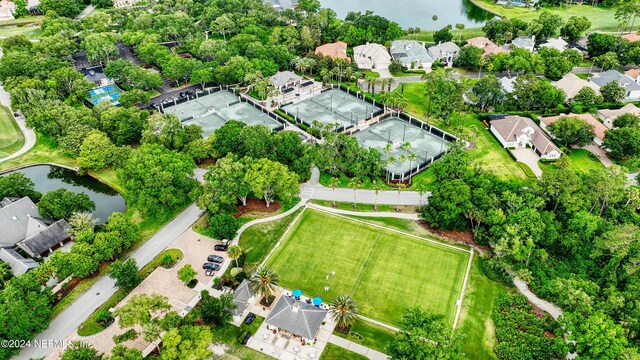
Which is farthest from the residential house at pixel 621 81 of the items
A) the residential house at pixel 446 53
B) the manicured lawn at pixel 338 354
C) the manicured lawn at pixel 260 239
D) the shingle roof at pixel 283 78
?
the manicured lawn at pixel 338 354

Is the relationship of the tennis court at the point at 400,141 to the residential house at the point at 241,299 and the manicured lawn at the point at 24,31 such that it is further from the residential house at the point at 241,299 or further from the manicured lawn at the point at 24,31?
the manicured lawn at the point at 24,31

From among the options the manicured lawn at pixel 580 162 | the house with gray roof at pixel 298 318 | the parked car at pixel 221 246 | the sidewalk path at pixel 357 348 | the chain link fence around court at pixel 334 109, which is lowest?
the sidewalk path at pixel 357 348

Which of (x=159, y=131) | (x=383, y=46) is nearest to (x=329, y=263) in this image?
(x=159, y=131)

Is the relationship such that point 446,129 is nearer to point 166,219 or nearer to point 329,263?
point 329,263

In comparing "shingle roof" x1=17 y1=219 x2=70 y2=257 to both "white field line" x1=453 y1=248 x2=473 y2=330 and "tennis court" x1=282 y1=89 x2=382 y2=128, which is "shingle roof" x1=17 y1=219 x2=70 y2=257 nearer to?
"tennis court" x1=282 y1=89 x2=382 y2=128

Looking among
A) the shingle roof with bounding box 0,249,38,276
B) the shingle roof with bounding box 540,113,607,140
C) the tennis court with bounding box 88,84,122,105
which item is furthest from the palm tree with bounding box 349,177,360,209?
the tennis court with bounding box 88,84,122,105

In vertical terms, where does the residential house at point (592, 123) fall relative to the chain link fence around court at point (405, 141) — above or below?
above
